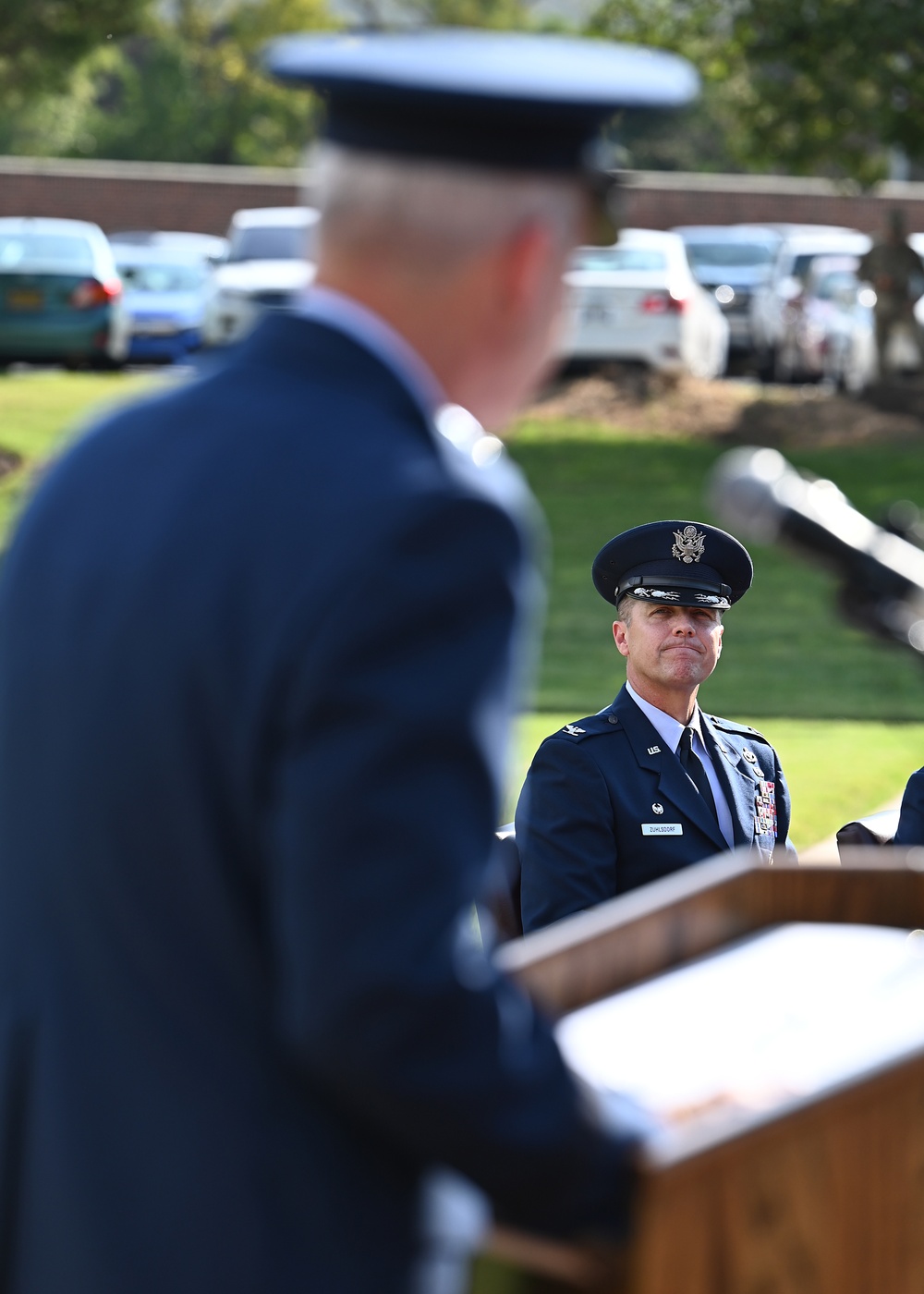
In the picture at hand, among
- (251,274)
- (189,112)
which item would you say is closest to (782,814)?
(251,274)

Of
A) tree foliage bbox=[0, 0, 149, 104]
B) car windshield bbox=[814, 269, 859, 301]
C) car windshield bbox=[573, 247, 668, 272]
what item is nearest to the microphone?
tree foliage bbox=[0, 0, 149, 104]

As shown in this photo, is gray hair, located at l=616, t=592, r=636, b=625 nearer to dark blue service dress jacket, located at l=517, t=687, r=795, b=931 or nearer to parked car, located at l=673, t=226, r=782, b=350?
dark blue service dress jacket, located at l=517, t=687, r=795, b=931

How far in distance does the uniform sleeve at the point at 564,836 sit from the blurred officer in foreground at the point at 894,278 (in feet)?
51.5

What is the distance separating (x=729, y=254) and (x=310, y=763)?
2679 centimetres

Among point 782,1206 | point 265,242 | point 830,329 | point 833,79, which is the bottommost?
point 830,329

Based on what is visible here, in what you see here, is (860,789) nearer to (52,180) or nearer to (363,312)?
(363,312)

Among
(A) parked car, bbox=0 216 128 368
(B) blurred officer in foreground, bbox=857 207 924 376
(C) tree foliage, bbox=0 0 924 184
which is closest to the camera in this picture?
(C) tree foliage, bbox=0 0 924 184

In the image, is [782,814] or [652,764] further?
[782,814]

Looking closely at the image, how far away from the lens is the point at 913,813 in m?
4.49

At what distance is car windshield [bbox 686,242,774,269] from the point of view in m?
27.1

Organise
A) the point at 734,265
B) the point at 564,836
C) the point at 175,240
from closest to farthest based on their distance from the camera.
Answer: the point at 564,836 → the point at 734,265 → the point at 175,240

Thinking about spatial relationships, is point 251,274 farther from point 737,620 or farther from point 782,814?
point 782,814

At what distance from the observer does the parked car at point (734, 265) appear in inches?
1008

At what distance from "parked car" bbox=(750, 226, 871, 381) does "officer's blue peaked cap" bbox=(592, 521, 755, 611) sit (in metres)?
19.7
